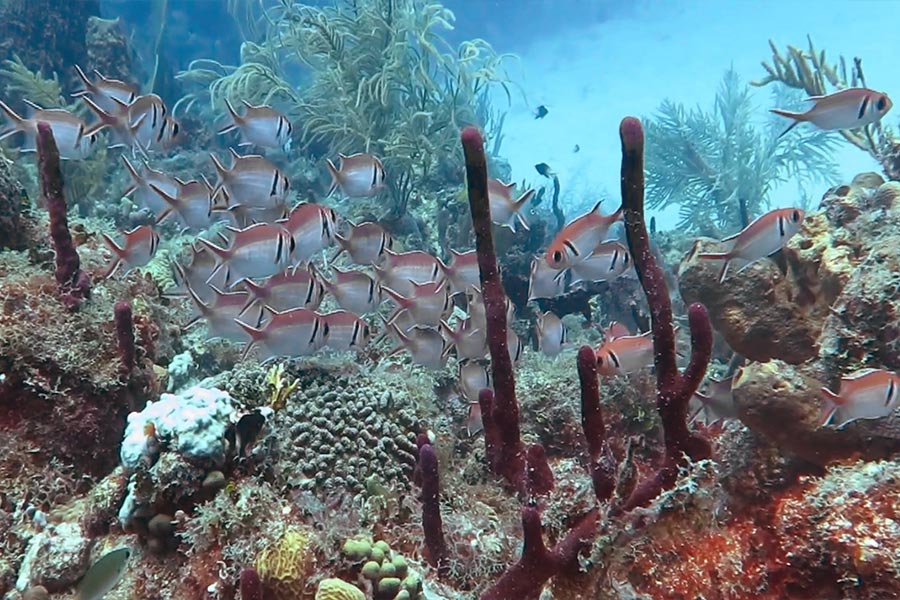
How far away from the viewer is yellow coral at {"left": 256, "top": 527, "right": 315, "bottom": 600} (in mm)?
2699

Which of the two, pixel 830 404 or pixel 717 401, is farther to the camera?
pixel 717 401

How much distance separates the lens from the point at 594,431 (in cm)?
250

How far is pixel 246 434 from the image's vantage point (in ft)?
11.0

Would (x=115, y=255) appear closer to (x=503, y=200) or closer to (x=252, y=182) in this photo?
(x=252, y=182)

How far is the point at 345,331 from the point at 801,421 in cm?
262

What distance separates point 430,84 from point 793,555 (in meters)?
10.0

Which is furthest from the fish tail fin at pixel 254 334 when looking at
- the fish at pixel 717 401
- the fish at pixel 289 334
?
the fish at pixel 717 401

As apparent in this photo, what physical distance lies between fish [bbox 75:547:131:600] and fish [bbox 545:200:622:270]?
3134 mm

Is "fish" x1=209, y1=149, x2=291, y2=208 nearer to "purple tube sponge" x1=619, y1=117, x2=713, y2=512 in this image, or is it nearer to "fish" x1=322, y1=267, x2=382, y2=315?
"fish" x1=322, y1=267, x2=382, y2=315

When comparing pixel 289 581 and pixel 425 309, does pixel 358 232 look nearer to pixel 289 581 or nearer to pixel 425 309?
pixel 425 309

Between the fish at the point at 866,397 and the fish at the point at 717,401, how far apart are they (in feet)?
2.04

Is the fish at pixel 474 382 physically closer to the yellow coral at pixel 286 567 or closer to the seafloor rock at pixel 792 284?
the seafloor rock at pixel 792 284

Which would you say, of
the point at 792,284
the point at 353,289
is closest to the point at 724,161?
the point at 792,284

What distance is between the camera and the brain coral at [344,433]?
3.49 meters
